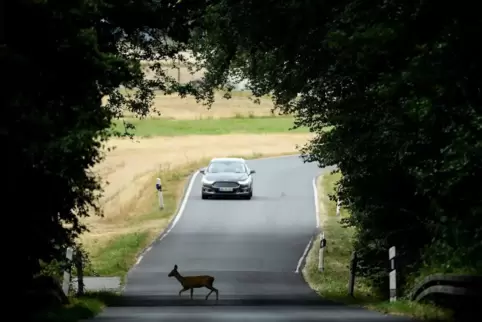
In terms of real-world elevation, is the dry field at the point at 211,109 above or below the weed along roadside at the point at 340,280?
above

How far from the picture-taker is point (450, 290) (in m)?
15.6

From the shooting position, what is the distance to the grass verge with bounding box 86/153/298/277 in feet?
106

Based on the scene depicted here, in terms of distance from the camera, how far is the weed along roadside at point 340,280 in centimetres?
1681

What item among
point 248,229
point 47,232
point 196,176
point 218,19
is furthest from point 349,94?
point 196,176

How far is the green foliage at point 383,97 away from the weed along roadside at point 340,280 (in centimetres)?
92

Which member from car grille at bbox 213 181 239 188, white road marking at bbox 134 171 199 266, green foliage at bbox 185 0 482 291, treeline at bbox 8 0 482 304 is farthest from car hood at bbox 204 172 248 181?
treeline at bbox 8 0 482 304

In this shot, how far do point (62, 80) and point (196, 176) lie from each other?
43458 mm

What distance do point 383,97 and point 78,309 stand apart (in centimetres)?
567

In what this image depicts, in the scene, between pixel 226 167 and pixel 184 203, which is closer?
pixel 184 203

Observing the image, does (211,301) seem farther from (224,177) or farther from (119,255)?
(224,177)

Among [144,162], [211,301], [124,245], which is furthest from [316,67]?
[144,162]

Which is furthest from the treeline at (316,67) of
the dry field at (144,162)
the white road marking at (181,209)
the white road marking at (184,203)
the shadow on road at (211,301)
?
the white road marking at (184,203)

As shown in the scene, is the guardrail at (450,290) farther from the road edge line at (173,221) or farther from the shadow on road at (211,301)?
the road edge line at (173,221)

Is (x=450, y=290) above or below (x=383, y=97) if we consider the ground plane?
below
